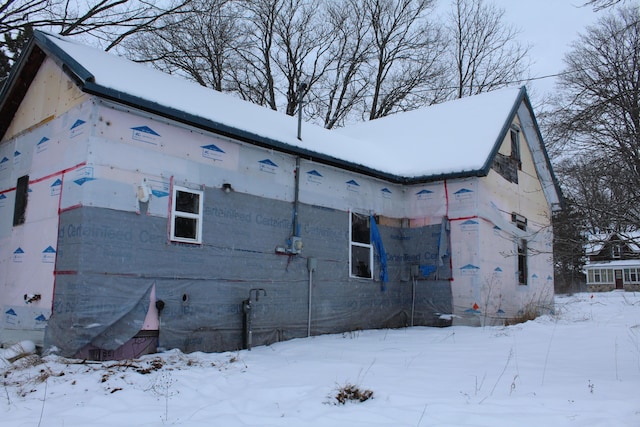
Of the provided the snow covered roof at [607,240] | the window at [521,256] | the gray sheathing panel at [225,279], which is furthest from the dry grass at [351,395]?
the window at [521,256]

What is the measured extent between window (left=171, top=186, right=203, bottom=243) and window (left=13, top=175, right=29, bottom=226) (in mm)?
2818

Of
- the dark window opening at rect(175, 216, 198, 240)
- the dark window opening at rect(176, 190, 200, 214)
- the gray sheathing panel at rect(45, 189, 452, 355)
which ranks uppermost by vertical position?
the dark window opening at rect(176, 190, 200, 214)

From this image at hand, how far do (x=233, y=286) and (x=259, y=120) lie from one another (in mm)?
3821

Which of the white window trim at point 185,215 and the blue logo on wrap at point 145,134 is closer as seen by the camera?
the blue logo on wrap at point 145,134

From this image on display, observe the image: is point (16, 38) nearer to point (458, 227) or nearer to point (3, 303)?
point (3, 303)

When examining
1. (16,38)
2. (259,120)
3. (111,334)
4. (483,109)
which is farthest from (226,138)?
(16,38)

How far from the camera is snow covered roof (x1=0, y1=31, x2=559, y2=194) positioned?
8.64 metres

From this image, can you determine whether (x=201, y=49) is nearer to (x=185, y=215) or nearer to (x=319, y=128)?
(x=319, y=128)

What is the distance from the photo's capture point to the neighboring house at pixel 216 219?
797cm

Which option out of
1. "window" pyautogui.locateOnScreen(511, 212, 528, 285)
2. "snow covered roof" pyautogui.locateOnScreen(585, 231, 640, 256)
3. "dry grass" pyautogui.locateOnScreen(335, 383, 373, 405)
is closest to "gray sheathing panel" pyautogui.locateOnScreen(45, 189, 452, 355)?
"window" pyautogui.locateOnScreen(511, 212, 528, 285)

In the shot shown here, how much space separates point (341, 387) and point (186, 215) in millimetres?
4412

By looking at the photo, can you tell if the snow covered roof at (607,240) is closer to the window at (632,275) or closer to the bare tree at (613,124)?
the bare tree at (613,124)

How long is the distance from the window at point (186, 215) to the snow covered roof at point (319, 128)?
4.07ft

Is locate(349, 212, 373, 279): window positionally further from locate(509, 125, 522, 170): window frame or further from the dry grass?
the dry grass
